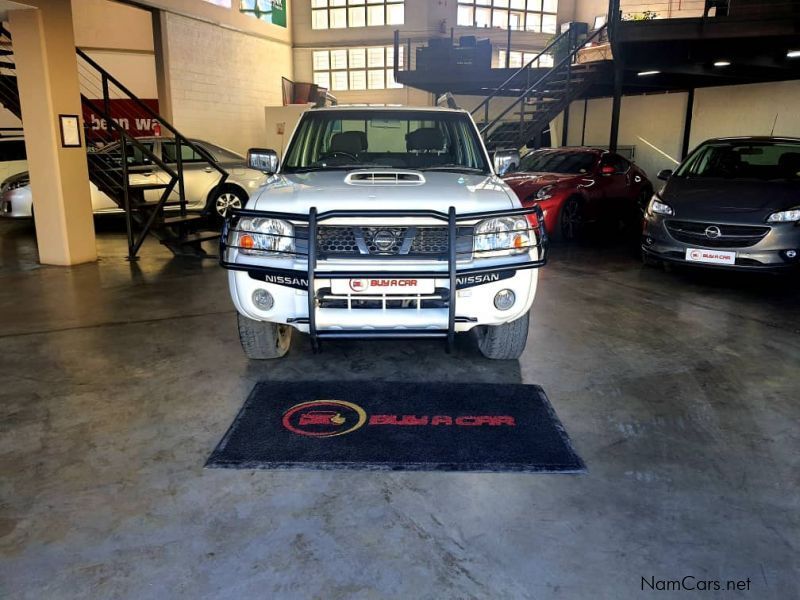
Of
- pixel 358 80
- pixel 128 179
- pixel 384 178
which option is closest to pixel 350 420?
pixel 384 178

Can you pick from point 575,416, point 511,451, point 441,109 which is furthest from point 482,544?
point 441,109

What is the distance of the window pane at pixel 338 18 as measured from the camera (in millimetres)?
22047

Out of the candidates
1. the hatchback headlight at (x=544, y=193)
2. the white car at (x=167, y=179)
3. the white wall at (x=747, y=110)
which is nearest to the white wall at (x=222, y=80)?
the white car at (x=167, y=179)

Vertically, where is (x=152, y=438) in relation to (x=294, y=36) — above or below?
below

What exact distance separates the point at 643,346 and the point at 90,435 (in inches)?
144

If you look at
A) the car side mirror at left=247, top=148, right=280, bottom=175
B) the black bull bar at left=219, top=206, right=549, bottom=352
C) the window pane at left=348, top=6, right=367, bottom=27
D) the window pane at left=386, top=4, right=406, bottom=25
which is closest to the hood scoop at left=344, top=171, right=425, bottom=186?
the black bull bar at left=219, top=206, right=549, bottom=352

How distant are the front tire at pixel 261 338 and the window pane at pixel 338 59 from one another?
66.4 ft

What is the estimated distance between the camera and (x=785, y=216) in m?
5.93

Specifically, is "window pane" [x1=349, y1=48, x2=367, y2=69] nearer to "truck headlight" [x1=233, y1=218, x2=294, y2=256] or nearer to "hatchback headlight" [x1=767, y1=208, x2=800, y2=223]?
"hatchback headlight" [x1=767, y1=208, x2=800, y2=223]

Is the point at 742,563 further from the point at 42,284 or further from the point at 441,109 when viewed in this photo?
the point at 42,284

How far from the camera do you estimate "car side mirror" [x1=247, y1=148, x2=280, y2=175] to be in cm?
458

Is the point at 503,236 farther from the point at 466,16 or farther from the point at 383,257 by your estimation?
the point at 466,16

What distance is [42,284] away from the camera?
6.56 m

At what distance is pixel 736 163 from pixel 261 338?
598cm
